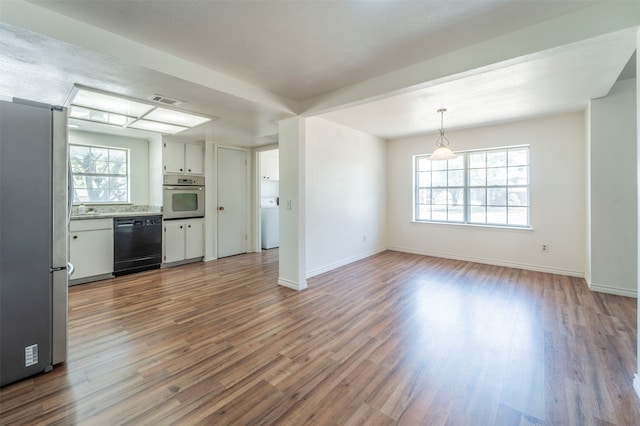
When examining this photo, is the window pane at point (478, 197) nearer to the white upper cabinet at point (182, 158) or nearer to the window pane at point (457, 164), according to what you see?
the window pane at point (457, 164)

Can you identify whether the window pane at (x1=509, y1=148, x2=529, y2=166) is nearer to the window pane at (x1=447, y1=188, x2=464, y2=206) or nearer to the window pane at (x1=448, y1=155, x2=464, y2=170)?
the window pane at (x1=448, y1=155, x2=464, y2=170)

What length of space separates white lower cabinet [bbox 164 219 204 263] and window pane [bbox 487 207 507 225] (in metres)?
5.34

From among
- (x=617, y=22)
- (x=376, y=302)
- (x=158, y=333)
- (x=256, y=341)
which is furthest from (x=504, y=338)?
(x=158, y=333)

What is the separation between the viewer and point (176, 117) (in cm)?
372

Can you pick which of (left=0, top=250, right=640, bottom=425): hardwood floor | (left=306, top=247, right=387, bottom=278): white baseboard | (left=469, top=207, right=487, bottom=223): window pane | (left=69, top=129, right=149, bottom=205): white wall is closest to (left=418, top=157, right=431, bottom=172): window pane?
(left=469, top=207, right=487, bottom=223): window pane

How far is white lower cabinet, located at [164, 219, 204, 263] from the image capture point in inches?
191

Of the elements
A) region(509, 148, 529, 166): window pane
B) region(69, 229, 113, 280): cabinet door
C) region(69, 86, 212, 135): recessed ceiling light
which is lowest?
region(69, 229, 113, 280): cabinet door

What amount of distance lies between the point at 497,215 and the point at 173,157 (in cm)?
587

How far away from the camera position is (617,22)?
1826 mm

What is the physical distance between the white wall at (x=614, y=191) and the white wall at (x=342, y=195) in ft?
10.6

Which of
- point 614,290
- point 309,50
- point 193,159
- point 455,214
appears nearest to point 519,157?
point 455,214

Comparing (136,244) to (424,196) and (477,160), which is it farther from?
(477,160)

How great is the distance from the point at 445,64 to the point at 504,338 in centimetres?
247

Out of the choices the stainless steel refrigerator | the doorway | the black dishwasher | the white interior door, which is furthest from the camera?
the doorway
